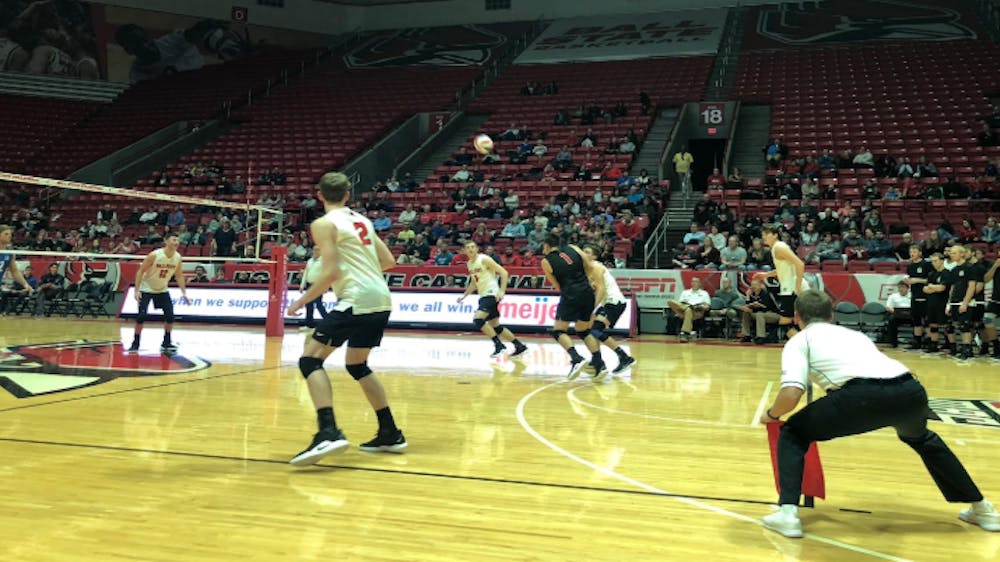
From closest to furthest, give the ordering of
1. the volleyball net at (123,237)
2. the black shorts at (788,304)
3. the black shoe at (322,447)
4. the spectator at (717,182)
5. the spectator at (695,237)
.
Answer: the black shoe at (322,447)
the black shorts at (788,304)
the spectator at (695,237)
the volleyball net at (123,237)
the spectator at (717,182)

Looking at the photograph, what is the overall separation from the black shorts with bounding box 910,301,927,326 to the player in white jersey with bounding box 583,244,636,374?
20.9ft

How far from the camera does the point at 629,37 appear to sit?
108ft

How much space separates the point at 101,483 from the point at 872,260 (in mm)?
15225

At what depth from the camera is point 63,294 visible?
66.3 ft

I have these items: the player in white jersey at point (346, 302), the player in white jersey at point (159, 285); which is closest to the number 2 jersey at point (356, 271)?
the player in white jersey at point (346, 302)

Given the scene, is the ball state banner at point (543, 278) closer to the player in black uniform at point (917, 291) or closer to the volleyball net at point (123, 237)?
the volleyball net at point (123, 237)

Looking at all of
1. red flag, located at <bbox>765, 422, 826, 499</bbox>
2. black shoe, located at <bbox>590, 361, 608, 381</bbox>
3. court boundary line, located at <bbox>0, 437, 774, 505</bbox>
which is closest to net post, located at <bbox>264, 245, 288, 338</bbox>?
black shoe, located at <bbox>590, 361, 608, 381</bbox>

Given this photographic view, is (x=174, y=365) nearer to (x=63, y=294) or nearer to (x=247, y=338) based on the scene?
(x=247, y=338)

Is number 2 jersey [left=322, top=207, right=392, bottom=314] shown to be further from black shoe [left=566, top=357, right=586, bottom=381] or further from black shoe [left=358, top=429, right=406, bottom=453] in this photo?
black shoe [left=566, top=357, right=586, bottom=381]

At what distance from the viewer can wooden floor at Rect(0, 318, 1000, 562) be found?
3525 mm

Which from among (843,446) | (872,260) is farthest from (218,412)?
(872,260)

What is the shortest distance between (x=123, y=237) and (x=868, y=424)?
849 inches

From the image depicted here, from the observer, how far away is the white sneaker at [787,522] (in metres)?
3.67

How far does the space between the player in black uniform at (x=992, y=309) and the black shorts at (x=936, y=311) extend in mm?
638
